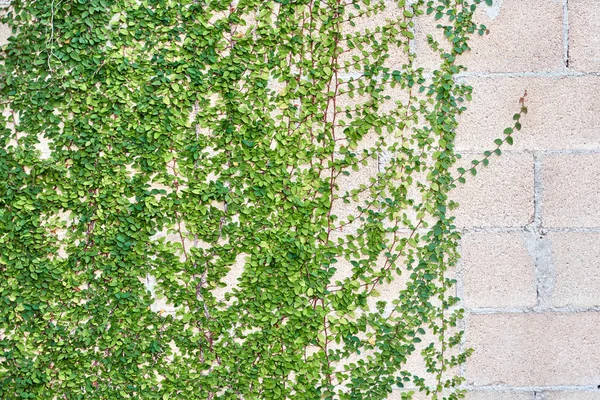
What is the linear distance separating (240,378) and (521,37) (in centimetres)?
158

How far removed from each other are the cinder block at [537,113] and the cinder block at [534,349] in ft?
2.06

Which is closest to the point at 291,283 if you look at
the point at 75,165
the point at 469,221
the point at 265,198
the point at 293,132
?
the point at 265,198

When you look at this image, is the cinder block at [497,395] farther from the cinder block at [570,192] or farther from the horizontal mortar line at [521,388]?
the cinder block at [570,192]

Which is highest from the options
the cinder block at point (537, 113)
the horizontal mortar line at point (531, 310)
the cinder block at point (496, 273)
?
the cinder block at point (537, 113)

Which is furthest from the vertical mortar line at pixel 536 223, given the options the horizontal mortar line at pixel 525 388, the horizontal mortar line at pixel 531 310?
the horizontal mortar line at pixel 525 388

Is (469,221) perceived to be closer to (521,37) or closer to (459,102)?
(459,102)

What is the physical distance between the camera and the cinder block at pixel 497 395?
2266mm

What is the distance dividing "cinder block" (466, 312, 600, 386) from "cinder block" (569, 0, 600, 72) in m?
0.91

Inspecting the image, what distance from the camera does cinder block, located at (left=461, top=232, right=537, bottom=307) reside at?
2240 mm

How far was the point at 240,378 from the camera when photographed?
224 centimetres

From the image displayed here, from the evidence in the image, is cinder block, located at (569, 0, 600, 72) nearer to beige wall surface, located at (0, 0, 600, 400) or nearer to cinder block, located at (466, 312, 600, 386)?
beige wall surface, located at (0, 0, 600, 400)

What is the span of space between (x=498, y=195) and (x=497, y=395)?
2.40 ft

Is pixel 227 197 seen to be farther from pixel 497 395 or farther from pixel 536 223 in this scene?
pixel 497 395

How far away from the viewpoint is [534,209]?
2234mm
